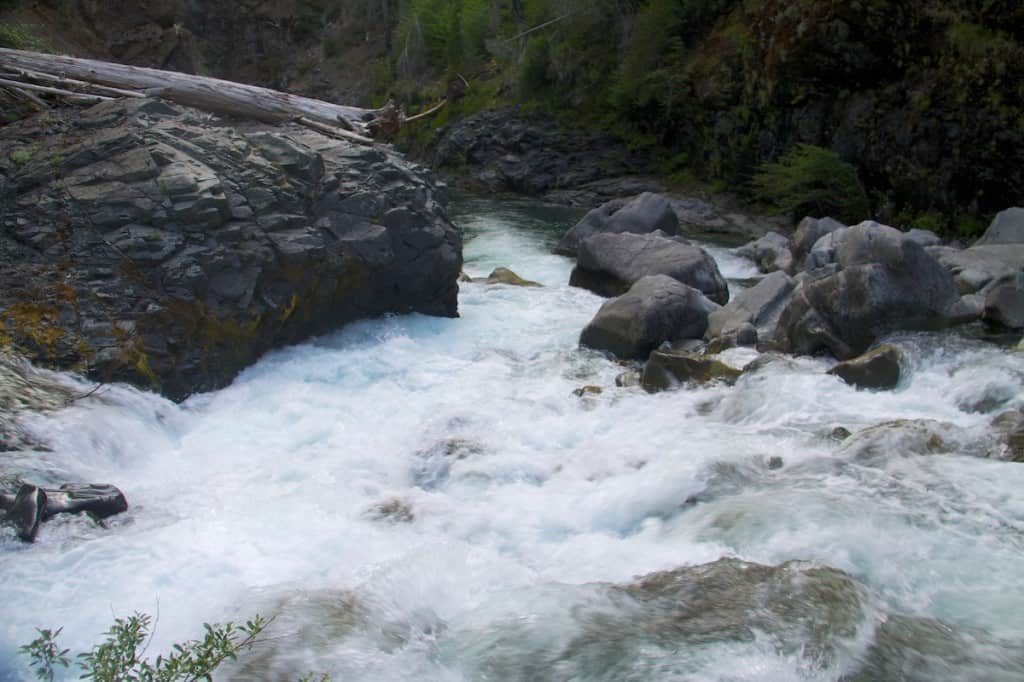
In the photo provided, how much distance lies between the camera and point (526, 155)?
30.1 meters

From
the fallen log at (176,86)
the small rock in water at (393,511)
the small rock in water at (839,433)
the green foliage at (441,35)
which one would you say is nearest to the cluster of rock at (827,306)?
the small rock in water at (839,433)

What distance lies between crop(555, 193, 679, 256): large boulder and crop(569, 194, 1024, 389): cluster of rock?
3.76 meters

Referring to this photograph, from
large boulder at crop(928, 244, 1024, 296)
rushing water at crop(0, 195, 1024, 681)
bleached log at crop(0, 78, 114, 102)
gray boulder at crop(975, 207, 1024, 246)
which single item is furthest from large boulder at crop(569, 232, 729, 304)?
bleached log at crop(0, 78, 114, 102)

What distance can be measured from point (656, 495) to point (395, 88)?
38018 millimetres

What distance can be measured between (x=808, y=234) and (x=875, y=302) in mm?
6582

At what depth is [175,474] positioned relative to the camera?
716cm

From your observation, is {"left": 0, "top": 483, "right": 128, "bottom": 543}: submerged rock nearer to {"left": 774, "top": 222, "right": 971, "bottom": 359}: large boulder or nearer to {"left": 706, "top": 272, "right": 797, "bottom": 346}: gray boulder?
{"left": 706, "top": 272, "right": 797, "bottom": 346}: gray boulder

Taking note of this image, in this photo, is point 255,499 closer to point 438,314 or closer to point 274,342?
point 274,342

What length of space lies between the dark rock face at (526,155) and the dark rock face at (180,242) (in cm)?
1702

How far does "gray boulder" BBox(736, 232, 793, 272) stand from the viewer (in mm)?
16656

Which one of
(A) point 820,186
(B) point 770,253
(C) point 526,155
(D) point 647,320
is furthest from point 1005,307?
(C) point 526,155

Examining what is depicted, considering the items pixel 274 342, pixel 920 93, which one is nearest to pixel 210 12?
pixel 920 93

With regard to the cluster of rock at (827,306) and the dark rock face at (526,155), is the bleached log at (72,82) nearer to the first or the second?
the cluster of rock at (827,306)

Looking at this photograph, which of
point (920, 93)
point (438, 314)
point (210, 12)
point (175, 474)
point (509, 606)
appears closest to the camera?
point (509, 606)
